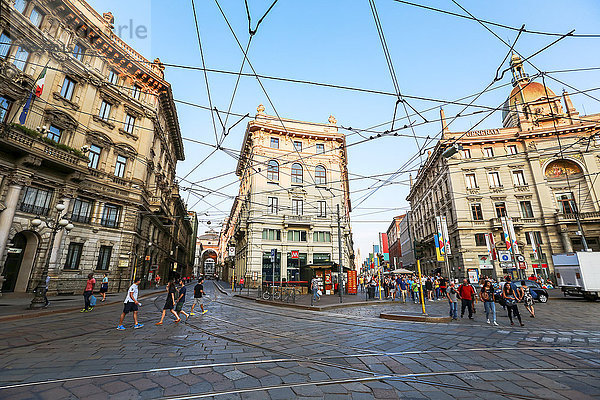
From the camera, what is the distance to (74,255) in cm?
1788

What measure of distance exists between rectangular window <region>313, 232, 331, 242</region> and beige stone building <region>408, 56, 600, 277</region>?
43.8 feet

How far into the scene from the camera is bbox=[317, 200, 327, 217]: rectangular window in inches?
1211

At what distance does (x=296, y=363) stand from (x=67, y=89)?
75.9 ft

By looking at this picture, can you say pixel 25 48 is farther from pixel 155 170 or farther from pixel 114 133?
pixel 155 170

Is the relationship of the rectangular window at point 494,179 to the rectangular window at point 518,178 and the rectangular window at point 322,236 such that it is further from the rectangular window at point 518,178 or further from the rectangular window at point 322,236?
the rectangular window at point 322,236

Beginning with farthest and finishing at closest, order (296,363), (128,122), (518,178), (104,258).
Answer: (518,178) → (128,122) → (104,258) → (296,363)

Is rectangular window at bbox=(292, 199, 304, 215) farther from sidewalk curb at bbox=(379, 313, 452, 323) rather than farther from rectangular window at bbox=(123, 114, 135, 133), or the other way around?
sidewalk curb at bbox=(379, 313, 452, 323)

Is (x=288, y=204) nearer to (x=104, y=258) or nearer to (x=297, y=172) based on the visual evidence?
(x=297, y=172)

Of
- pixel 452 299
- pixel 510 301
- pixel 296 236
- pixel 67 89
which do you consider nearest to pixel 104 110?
pixel 67 89

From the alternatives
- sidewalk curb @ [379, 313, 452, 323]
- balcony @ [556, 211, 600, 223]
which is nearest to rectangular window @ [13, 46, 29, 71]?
sidewalk curb @ [379, 313, 452, 323]

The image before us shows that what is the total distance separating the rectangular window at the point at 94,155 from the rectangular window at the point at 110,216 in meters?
3.09

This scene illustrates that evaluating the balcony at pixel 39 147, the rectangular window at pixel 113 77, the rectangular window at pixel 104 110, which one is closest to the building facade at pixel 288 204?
the rectangular window at pixel 104 110

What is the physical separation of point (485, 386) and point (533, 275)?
33.7 metres

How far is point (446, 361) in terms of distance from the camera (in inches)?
198
